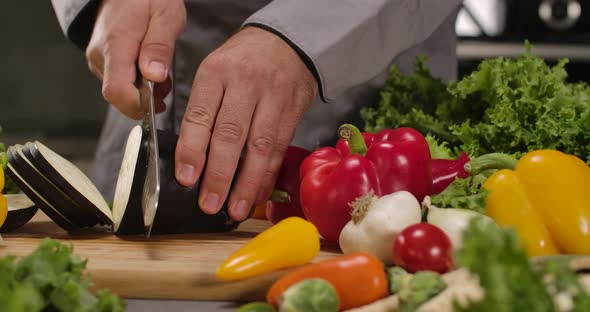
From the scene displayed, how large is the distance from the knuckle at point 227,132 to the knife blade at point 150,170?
13 centimetres

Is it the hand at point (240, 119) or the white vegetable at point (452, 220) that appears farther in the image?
the hand at point (240, 119)

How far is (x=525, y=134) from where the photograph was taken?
70.2 inches

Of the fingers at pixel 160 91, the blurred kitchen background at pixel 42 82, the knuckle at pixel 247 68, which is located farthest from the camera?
the blurred kitchen background at pixel 42 82

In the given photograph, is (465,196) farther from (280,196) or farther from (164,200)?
(164,200)

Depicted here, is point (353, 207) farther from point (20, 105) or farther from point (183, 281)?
point (20, 105)

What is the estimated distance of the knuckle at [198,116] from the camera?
1.57 m

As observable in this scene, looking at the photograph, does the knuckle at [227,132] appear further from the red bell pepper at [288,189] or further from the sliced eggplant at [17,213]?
the sliced eggplant at [17,213]

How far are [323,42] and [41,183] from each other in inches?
25.5

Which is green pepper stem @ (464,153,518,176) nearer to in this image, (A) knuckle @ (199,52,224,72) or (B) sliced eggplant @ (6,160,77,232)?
(A) knuckle @ (199,52,224,72)

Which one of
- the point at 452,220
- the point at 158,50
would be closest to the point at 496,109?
Result: the point at 452,220

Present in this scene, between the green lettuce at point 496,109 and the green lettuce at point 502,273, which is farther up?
the green lettuce at point 502,273

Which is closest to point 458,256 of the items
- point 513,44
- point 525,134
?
point 525,134

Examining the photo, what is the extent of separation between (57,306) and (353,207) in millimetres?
651

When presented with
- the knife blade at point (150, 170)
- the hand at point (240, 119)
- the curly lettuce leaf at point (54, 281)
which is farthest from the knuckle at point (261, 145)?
the curly lettuce leaf at point (54, 281)
